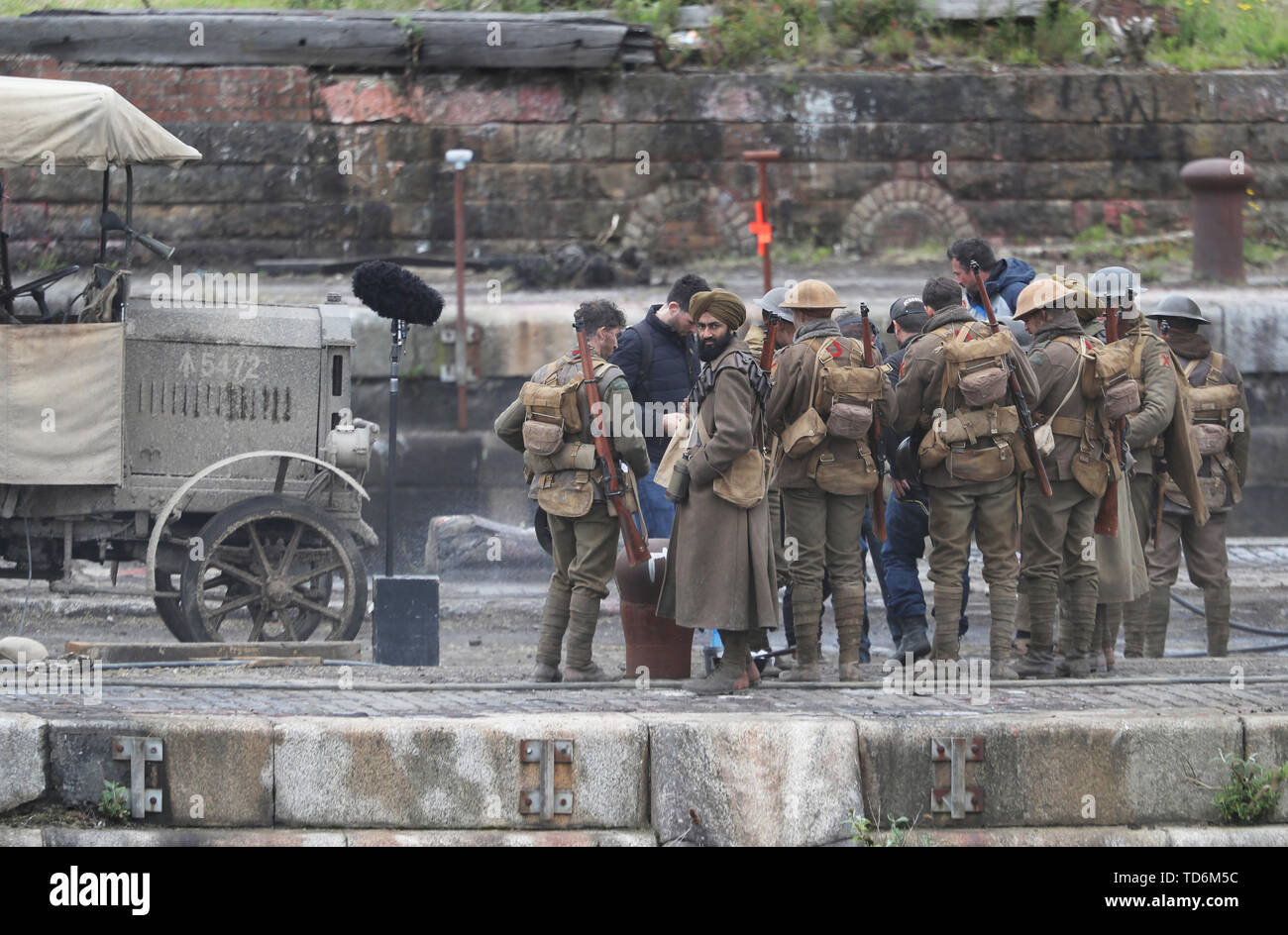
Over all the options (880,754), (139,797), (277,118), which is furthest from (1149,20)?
(139,797)

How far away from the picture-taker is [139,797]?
19.6 feet

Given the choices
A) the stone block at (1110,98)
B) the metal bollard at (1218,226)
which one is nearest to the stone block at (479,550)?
the metal bollard at (1218,226)

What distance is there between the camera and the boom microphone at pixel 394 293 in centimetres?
879

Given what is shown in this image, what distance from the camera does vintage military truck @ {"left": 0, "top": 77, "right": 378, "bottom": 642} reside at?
8.35 meters

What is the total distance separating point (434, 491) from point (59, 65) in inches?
207

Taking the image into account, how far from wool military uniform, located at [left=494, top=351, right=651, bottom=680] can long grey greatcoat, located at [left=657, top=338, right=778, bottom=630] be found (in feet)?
1.35

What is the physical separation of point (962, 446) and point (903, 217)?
8252mm

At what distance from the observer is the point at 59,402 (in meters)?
8.38

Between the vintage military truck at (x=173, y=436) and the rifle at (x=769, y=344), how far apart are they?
2402 mm

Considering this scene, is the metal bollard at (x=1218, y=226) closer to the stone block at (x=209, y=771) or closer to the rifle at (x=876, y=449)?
the rifle at (x=876, y=449)

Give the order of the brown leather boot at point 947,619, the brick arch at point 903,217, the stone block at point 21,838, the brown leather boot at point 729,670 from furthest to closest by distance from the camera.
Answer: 1. the brick arch at point 903,217
2. the brown leather boot at point 947,619
3. the brown leather boot at point 729,670
4. the stone block at point 21,838

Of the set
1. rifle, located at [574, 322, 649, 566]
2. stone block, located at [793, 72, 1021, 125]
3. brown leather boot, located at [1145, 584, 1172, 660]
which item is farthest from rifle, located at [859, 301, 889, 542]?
stone block, located at [793, 72, 1021, 125]

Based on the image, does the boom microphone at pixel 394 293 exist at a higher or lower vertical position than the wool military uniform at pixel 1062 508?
higher

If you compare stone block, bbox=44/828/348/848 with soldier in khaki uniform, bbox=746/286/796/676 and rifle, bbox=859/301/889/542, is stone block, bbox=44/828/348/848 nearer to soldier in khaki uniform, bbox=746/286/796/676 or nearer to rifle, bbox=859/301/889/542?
soldier in khaki uniform, bbox=746/286/796/676
